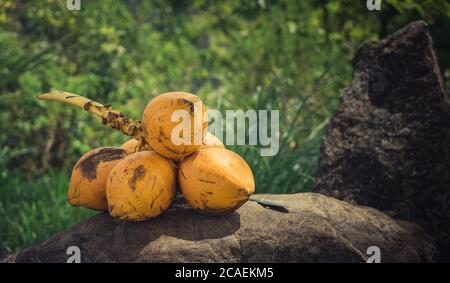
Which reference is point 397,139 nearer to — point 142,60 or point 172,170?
point 172,170

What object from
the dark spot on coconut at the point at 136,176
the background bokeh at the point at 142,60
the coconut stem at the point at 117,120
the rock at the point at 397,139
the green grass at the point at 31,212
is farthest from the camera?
the background bokeh at the point at 142,60

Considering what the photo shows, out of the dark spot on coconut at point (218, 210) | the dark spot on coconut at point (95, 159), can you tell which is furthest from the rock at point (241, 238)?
the dark spot on coconut at point (95, 159)

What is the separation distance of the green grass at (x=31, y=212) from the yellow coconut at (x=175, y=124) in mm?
1683

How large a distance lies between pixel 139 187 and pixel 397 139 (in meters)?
1.39

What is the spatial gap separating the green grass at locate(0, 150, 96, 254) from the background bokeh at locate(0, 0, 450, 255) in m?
0.03

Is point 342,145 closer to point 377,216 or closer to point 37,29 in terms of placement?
point 377,216

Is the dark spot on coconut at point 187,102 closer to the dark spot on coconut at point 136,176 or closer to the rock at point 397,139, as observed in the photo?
the dark spot on coconut at point 136,176

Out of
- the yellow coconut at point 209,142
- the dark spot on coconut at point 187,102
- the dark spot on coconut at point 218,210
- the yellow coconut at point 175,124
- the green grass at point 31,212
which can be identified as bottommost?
the green grass at point 31,212

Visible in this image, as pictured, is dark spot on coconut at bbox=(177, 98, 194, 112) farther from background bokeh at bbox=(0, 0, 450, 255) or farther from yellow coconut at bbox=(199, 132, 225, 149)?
background bokeh at bbox=(0, 0, 450, 255)

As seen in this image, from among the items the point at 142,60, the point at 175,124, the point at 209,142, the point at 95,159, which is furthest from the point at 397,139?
the point at 142,60

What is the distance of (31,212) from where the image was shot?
4.08m

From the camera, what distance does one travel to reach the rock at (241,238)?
90.7 inches

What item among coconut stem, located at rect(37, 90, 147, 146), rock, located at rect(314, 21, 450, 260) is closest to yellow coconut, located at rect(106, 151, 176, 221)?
coconut stem, located at rect(37, 90, 147, 146)
